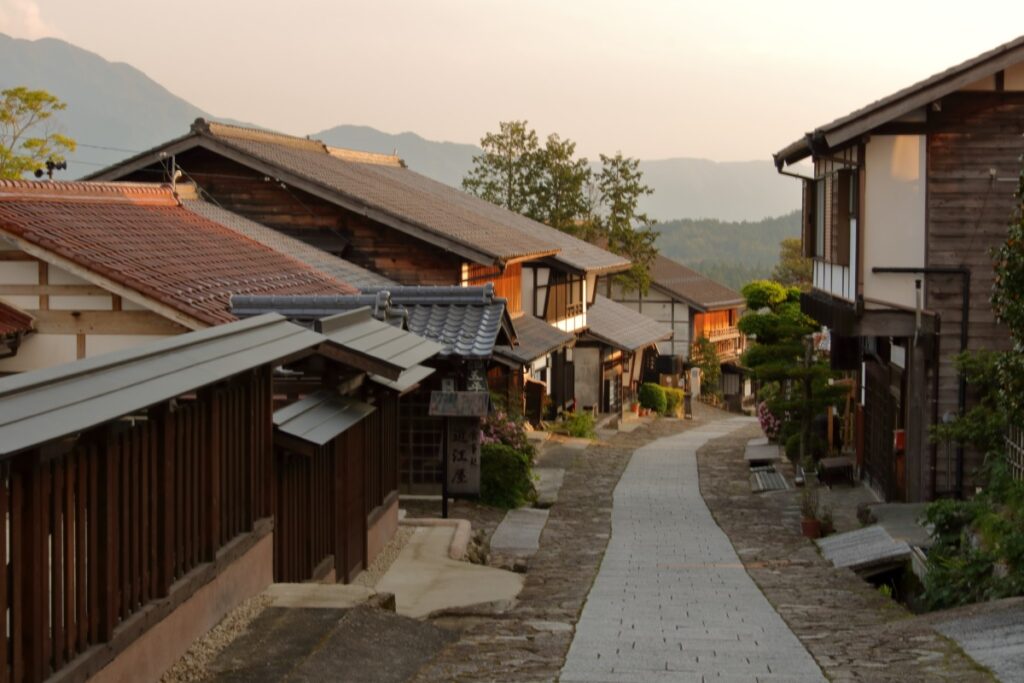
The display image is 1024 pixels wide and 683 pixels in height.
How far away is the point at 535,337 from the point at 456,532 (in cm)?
1577

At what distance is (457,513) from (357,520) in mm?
7856

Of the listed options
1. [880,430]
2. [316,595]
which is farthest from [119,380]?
[880,430]

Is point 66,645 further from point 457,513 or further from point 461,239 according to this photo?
point 461,239

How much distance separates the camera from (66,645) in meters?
6.27

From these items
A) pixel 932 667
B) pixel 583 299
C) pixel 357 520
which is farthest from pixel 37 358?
pixel 583 299

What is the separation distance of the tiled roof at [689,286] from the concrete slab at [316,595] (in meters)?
55.3

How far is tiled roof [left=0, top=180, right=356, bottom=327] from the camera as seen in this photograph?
14.2 meters

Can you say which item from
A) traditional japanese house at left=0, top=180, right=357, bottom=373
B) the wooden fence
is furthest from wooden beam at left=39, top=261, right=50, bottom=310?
the wooden fence

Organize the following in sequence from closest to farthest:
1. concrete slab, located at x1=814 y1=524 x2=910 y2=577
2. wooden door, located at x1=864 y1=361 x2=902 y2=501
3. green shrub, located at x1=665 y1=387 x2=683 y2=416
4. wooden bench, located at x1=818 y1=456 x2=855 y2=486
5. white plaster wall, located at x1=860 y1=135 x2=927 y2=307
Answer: concrete slab, located at x1=814 y1=524 x2=910 y2=577 < white plaster wall, located at x1=860 y1=135 x2=927 y2=307 < wooden door, located at x1=864 y1=361 x2=902 y2=501 < wooden bench, located at x1=818 y1=456 x2=855 y2=486 < green shrub, located at x1=665 y1=387 x2=683 y2=416

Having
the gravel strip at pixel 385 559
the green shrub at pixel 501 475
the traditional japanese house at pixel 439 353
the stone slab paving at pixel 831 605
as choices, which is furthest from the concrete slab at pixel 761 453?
the gravel strip at pixel 385 559

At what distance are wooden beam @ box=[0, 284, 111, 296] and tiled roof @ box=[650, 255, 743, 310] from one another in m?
51.7

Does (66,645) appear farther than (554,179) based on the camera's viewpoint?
No

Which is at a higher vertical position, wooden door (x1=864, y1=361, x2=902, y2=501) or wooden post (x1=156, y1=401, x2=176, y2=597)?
wooden post (x1=156, y1=401, x2=176, y2=597)

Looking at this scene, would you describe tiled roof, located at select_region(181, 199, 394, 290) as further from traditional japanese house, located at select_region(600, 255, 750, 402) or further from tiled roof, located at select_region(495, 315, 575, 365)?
traditional japanese house, located at select_region(600, 255, 750, 402)
